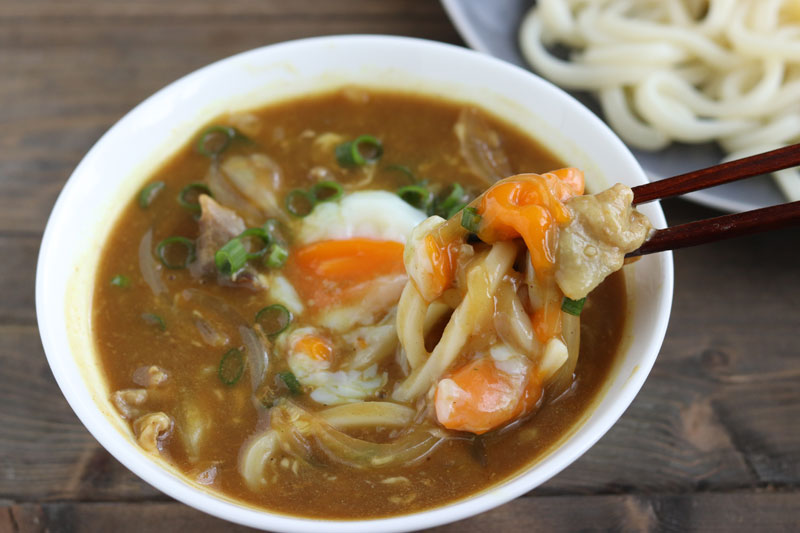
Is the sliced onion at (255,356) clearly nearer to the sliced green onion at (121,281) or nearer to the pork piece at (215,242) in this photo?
the pork piece at (215,242)

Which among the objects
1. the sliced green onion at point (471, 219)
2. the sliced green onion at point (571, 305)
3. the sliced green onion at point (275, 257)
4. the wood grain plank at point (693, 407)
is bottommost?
the wood grain plank at point (693, 407)

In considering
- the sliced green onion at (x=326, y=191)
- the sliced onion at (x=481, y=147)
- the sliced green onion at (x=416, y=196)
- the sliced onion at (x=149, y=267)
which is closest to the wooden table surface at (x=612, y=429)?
the sliced onion at (x=149, y=267)

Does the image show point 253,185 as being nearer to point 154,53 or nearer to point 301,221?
point 301,221

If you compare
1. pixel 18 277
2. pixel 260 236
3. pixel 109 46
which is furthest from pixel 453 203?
pixel 109 46

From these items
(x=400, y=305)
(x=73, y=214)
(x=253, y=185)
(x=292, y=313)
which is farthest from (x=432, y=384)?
(x=73, y=214)

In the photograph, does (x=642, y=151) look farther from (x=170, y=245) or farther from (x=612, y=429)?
(x=170, y=245)

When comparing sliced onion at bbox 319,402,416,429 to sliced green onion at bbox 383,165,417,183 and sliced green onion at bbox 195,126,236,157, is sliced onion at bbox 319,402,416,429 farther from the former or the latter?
sliced green onion at bbox 195,126,236,157
